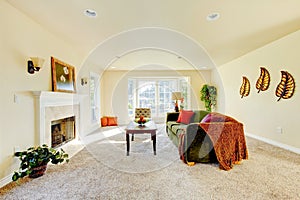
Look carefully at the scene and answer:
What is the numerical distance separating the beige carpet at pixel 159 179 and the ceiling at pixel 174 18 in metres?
2.37

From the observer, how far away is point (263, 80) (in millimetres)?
4855

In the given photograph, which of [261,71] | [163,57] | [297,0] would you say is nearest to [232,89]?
[261,71]

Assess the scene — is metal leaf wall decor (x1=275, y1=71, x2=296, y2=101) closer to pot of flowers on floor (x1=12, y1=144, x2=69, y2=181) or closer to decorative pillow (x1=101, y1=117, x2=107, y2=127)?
pot of flowers on floor (x1=12, y1=144, x2=69, y2=181)

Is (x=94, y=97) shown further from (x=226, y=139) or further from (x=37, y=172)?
(x=226, y=139)

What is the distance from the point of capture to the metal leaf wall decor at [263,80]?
185 inches

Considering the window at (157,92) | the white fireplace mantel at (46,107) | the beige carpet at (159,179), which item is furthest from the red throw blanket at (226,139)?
the window at (157,92)

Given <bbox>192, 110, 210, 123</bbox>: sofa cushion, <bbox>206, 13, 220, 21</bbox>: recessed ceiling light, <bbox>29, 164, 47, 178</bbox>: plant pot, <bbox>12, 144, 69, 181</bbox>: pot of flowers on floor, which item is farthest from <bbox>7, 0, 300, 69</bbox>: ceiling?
<bbox>29, 164, 47, 178</bbox>: plant pot

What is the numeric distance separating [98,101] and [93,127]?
48.2 inches

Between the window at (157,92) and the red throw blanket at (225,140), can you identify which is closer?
the red throw blanket at (225,140)

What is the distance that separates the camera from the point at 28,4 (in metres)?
2.70

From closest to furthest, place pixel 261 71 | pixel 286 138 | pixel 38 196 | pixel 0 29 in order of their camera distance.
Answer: pixel 38 196 → pixel 0 29 → pixel 286 138 → pixel 261 71

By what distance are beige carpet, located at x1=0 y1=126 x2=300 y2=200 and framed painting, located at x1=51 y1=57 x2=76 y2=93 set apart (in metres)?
1.52

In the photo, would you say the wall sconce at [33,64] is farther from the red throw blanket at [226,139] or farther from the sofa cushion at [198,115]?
the sofa cushion at [198,115]

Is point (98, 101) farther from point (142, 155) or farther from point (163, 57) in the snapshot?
point (142, 155)
